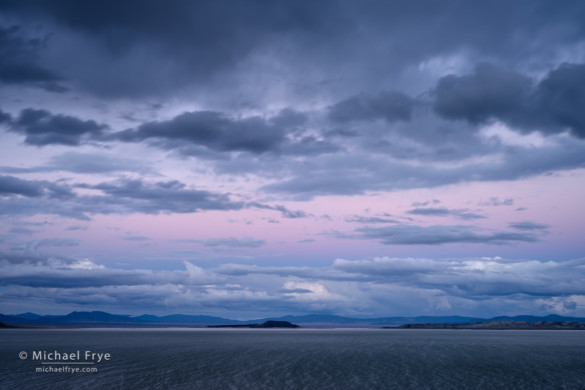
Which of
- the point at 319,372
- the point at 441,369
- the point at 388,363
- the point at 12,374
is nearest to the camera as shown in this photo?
the point at 12,374

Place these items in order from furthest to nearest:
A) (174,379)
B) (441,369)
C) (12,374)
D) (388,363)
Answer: (388,363) < (441,369) < (12,374) < (174,379)

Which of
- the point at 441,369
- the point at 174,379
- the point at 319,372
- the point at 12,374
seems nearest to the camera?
the point at 174,379

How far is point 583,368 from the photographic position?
68.4 metres

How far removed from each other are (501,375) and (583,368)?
19.1 m

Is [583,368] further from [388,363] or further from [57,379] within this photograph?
[57,379]

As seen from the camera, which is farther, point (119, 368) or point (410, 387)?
point (119, 368)

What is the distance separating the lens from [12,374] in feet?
184

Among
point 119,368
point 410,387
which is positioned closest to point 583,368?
point 410,387

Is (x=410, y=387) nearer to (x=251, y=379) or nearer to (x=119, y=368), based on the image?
(x=251, y=379)

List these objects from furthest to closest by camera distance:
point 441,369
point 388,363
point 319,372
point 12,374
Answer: point 388,363, point 441,369, point 319,372, point 12,374

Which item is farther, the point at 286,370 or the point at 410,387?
the point at 286,370

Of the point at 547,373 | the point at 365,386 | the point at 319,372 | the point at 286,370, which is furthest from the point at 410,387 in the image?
the point at 547,373

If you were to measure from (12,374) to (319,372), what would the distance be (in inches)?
1469

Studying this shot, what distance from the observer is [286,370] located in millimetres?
61969
